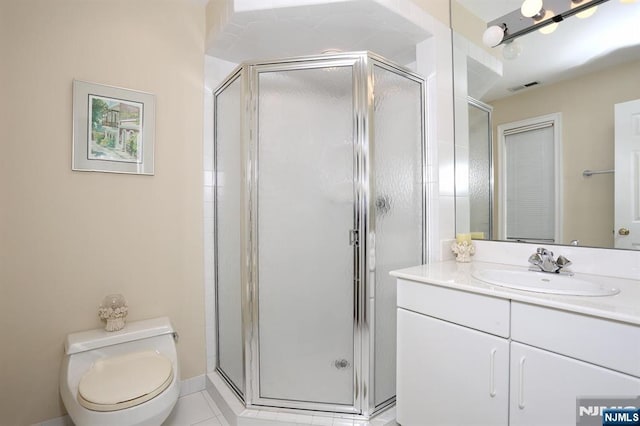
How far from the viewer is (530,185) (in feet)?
5.20

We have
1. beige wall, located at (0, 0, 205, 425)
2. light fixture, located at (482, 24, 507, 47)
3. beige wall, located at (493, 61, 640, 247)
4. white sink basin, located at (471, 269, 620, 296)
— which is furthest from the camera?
light fixture, located at (482, 24, 507, 47)

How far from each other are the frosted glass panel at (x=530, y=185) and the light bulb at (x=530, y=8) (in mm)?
592

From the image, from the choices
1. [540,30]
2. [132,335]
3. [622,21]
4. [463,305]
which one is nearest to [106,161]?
[132,335]

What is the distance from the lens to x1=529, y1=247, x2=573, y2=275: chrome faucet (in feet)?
4.46

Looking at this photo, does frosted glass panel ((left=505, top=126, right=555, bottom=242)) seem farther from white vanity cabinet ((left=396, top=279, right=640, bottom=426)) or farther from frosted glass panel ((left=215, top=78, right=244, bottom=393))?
frosted glass panel ((left=215, top=78, right=244, bottom=393))

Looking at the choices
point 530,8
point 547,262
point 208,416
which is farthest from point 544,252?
point 208,416

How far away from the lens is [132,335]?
1.58 meters

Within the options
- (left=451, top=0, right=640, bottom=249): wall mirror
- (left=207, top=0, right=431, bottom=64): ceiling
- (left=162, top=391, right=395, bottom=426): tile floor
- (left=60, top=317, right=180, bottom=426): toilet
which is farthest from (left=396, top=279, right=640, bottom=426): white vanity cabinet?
(left=207, top=0, right=431, bottom=64): ceiling

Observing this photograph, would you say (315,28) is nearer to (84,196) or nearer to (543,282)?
(84,196)

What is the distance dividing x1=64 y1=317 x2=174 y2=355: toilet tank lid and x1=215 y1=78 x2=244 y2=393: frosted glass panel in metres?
0.35

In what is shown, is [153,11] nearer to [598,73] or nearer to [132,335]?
[132,335]

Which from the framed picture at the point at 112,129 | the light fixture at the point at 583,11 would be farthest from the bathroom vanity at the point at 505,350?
the framed picture at the point at 112,129

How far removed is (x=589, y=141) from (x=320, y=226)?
4.36 ft

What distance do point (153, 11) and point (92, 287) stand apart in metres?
1.61
